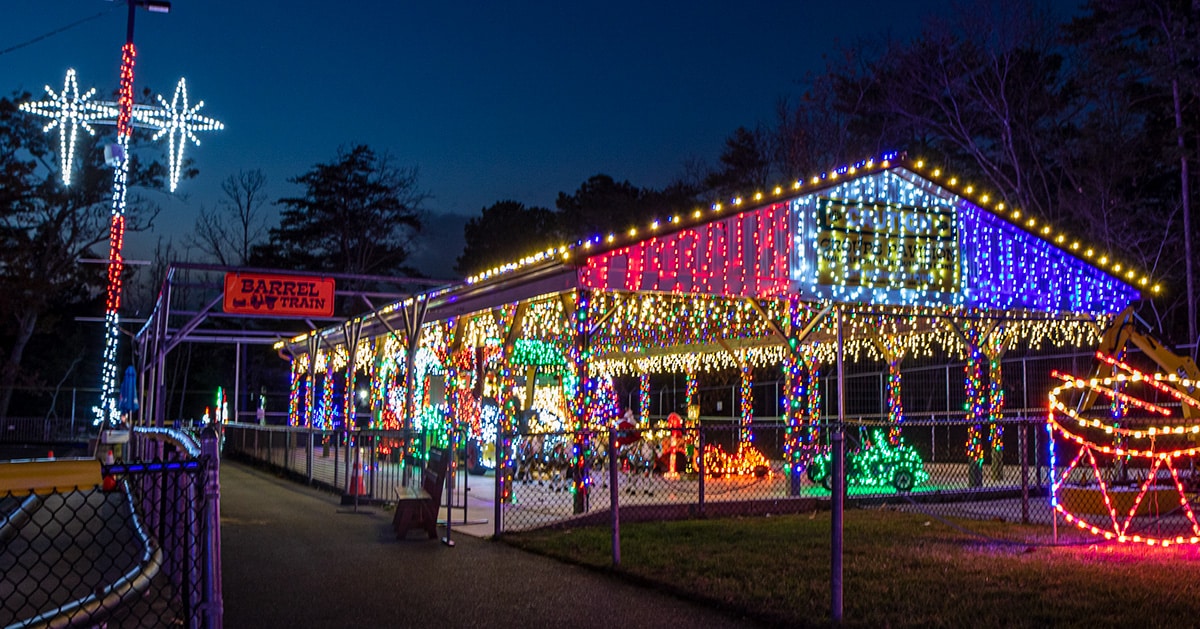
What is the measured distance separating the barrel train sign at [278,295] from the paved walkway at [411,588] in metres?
6.75

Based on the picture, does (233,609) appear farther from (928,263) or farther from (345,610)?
(928,263)

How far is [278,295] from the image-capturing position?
19.0m

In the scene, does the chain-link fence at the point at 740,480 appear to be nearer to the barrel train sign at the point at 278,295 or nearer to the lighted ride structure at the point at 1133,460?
the lighted ride structure at the point at 1133,460

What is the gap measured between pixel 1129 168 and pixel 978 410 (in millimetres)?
12053

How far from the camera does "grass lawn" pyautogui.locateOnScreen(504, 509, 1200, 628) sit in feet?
23.4

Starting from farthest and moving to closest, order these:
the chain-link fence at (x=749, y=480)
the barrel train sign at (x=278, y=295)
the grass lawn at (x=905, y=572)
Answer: the barrel train sign at (x=278, y=295) < the chain-link fence at (x=749, y=480) < the grass lawn at (x=905, y=572)

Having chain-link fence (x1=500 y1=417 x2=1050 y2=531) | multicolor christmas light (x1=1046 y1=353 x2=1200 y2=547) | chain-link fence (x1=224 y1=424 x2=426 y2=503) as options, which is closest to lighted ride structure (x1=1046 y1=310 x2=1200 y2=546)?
multicolor christmas light (x1=1046 y1=353 x2=1200 y2=547)

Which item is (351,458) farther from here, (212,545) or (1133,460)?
(1133,460)

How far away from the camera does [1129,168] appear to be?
2739cm

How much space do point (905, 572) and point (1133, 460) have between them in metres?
13.9

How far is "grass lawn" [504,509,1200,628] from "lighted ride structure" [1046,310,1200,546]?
821 mm

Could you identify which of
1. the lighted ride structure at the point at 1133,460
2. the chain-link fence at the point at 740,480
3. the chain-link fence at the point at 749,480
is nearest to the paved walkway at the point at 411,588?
the chain-link fence at the point at 749,480

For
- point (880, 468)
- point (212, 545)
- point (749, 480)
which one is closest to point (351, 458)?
point (749, 480)

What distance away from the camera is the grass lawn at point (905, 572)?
7.12 metres
